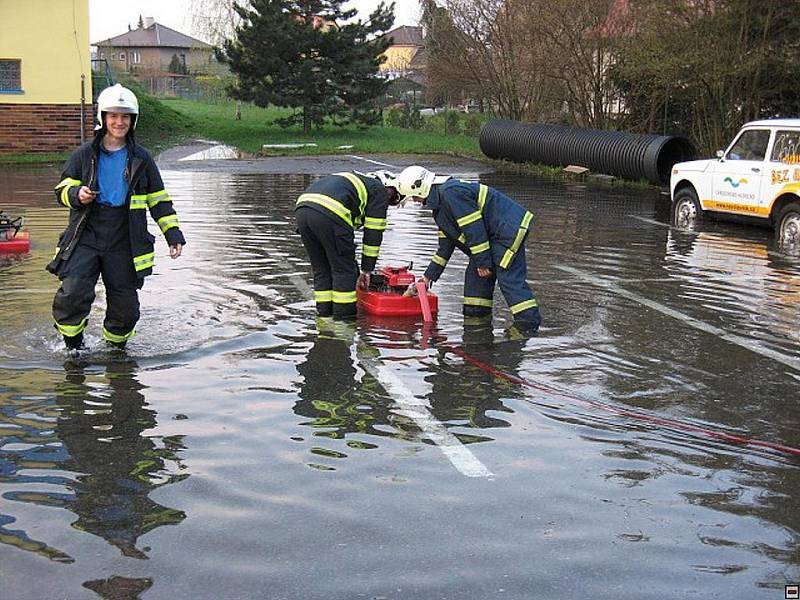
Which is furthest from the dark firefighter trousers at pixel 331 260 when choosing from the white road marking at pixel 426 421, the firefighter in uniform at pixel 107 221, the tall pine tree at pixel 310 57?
the tall pine tree at pixel 310 57

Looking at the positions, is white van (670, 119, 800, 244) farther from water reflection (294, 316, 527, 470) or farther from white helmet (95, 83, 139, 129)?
white helmet (95, 83, 139, 129)

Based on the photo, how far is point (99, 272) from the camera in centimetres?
766

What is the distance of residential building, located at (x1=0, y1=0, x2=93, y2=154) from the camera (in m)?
31.1

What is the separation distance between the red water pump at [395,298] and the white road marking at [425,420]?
30.8 inches

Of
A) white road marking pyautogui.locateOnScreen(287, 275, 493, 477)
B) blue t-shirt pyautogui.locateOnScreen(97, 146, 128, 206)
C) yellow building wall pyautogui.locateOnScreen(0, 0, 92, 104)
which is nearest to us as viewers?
white road marking pyautogui.locateOnScreen(287, 275, 493, 477)

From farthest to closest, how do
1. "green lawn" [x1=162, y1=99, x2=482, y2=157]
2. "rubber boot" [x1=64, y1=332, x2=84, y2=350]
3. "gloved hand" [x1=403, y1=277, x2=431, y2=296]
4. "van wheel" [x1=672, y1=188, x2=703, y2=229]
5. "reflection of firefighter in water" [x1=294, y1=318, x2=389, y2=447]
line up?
"green lawn" [x1=162, y1=99, x2=482, y2=157] < "van wheel" [x1=672, y1=188, x2=703, y2=229] < "gloved hand" [x1=403, y1=277, x2=431, y2=296] < "rubber boot" [x1=64, y1=332, x2=84, y2=350] < "reflection of firefighter in water" [x1=294, y1=318, x2=389, y2=447]

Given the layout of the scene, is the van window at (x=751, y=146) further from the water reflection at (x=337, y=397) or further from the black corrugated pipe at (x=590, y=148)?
the water reflection at (x=337, y=397)

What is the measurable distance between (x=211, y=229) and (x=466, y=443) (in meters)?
9.97

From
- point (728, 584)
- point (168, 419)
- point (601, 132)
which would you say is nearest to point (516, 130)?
point (601, 132)

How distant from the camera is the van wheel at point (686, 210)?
55.5 feet

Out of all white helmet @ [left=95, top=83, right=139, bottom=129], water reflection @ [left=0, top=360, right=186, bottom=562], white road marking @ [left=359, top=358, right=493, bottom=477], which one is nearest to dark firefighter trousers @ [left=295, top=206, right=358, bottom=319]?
white road marking @ [left=359, top=358, right=493, bottom=477]

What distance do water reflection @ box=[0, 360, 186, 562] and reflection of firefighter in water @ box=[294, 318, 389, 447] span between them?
94cm

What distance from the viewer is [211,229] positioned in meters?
15.4

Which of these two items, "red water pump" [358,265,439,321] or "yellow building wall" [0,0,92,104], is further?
"yellow building wall" [0,0,92,104]
